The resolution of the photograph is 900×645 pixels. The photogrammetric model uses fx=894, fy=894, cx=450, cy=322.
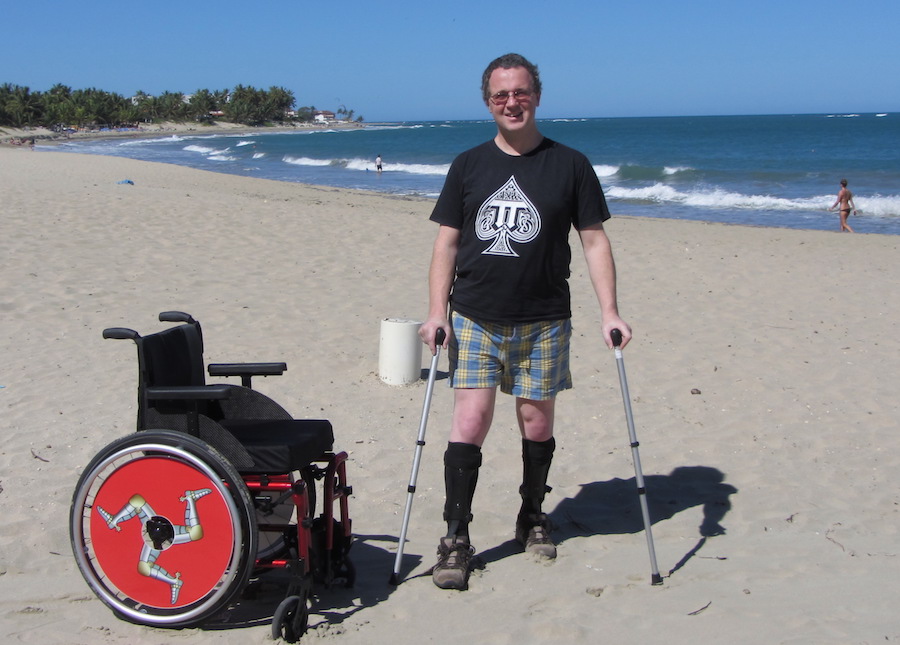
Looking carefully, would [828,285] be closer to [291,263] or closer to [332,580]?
[291,263]

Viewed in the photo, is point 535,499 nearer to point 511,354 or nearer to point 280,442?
point 511,354

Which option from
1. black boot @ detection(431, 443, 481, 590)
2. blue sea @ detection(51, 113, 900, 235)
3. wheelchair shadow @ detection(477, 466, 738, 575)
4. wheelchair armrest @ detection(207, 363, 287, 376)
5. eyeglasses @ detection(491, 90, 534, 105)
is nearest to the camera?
eyeglasses @ detection(491, 90, 534, 105)

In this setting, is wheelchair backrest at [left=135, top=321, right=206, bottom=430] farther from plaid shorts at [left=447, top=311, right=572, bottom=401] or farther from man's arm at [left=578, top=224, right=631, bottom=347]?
man's arm at [left=578, top=224, right=631, bottom=347]

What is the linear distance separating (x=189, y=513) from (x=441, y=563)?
0.96 meters

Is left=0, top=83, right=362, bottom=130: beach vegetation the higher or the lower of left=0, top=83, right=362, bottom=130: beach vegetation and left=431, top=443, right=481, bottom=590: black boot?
the higher

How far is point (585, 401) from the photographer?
555cm

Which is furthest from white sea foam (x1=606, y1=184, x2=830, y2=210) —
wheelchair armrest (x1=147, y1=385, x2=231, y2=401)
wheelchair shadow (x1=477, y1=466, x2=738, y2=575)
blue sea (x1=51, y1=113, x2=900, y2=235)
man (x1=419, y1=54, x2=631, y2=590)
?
wheelchair armrest (x1=147, y1=385, x2=231, y2=401)

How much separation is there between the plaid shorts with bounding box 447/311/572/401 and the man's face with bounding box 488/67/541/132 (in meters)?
0.73

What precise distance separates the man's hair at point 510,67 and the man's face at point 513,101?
20 millimetres

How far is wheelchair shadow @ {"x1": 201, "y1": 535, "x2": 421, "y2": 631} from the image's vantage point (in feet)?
9.84

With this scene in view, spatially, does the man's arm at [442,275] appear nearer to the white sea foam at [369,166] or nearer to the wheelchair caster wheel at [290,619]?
the wheelchair caster wheel at [290,619]

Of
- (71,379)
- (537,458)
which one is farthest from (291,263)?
(537,458)

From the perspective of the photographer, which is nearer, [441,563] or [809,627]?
[809,627]

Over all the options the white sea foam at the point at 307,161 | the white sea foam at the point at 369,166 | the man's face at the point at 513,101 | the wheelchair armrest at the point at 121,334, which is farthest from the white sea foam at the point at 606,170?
the wheelchair armrest at the point at 121,334
